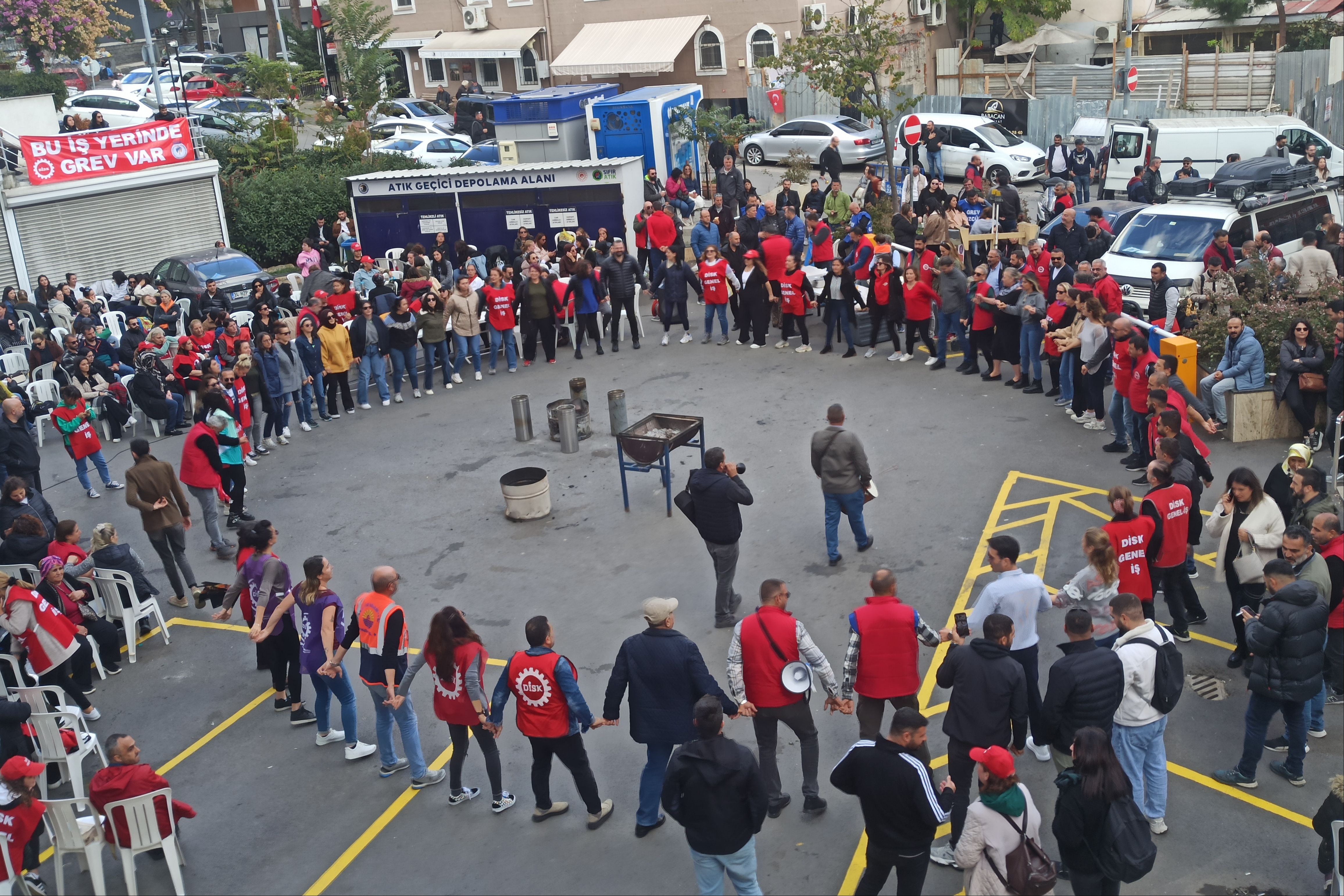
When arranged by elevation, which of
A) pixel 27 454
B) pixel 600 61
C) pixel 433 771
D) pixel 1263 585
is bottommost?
pixel 433 771

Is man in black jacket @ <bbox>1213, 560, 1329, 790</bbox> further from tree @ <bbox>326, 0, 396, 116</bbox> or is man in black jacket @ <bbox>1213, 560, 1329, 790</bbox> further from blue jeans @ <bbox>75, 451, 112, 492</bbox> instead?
tree @ <bbox>326, 0, 396, 116</bbox>

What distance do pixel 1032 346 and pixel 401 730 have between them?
10.4m

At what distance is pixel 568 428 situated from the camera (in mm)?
15133

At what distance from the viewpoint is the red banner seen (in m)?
23.9

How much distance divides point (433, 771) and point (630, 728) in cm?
162

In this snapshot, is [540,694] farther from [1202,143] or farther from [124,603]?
[1202,143]

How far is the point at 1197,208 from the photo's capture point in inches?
699

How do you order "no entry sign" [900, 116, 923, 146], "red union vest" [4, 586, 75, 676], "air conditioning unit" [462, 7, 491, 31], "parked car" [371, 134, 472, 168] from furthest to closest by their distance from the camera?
"air conditioning unit" [462, 7, 491, 31]
"parked car" [371, 134, 472, 168]
"no entry sign" [900, 116, 923, 146]
"red union vest" [4, 586, 75, 676]

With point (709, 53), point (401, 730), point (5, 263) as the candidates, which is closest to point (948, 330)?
point (401, 730)

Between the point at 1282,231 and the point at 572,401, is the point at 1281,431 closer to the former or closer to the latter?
the point at 1282,231

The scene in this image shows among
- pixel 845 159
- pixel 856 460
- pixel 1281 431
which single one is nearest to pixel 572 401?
pixel 856 460

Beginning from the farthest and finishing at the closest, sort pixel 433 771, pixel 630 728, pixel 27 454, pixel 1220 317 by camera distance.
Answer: pixel 1220 317 < pixel 27 454 < pixel 433 771 < pixel 630 728

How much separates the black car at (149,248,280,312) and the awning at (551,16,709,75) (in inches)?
705

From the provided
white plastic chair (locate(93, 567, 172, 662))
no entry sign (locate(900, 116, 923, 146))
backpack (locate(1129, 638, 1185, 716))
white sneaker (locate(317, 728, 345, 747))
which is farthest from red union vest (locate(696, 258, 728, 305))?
backpack (locate(1129, 638, 1185, 716))
